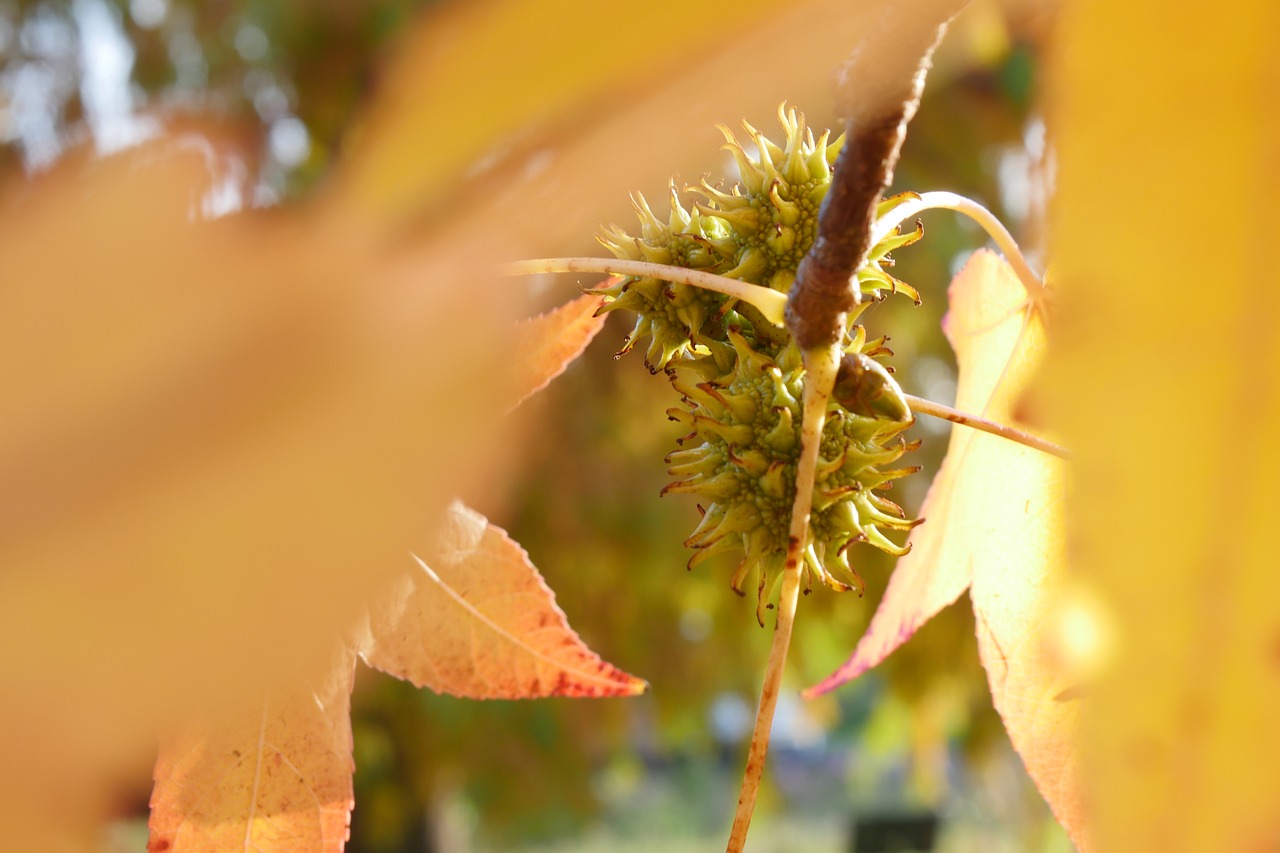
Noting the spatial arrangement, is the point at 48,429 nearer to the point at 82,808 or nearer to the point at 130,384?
the point at 130,384

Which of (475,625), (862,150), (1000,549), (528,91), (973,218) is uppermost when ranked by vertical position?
(528,91)

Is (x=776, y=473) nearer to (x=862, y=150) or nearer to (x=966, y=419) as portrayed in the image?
(x=966, y=419)

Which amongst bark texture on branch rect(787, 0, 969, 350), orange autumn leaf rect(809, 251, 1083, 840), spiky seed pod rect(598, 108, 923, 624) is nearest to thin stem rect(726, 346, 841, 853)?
bark texture on branch rect(787, 0, 969, 350)

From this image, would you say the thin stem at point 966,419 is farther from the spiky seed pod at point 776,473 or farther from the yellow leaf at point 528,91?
the yellow leaf at point 528,91

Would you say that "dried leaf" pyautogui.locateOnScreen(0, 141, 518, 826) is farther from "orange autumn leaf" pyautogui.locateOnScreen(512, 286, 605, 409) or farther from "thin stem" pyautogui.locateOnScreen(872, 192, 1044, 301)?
"orange autumn leaf" pyautogui.locateOnScreen(512, 286, 605, 409)

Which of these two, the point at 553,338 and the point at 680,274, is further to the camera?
the point at 553,338

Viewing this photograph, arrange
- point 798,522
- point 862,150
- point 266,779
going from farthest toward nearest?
point 266,779 → point 798,522 → point 862,150

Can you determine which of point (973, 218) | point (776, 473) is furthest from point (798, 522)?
point (973, 218)

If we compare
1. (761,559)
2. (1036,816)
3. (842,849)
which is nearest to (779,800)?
(1036,816)

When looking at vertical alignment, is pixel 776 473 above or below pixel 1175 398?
below
